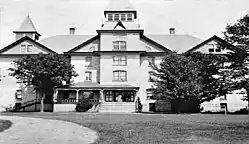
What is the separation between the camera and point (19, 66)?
37.5m

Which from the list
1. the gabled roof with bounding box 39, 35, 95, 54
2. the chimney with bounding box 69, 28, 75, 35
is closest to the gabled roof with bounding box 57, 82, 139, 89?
the gabled roof with bounding box 39, 35, 95, 54

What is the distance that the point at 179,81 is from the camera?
3173 cm

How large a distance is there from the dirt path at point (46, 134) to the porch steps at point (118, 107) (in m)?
21.7

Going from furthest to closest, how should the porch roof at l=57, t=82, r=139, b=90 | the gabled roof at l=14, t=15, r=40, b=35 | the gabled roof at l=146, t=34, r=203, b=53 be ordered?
the gabled roof at l=14, t=15, r=40, b=35 → the gabled roof at l=146, t=34, r=203, b=53 → the porch roof at l=57, t=82, r=139, b=90

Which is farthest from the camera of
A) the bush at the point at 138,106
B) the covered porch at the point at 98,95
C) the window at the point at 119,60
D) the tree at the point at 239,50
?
the window at the point at 119,60

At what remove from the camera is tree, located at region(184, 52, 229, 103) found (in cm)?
3225

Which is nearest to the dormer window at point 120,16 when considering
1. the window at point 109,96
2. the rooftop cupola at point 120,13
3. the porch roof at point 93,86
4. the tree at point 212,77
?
the rooftop cupola at point 120,13

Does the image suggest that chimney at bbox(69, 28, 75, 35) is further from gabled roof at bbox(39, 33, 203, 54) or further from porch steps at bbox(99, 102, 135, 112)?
porch steps at bbox(99, 102, 135, 112)

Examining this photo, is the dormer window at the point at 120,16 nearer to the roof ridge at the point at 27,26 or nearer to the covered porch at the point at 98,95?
the covered porch at the point at 98,95

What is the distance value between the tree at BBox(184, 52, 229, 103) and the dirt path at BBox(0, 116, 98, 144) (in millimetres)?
20008

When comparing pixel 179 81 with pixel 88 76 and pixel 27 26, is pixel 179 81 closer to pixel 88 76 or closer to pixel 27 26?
pixel 88 76

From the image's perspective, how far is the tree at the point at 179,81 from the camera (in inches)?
1240

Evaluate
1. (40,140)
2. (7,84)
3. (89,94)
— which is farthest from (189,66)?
(7,84)

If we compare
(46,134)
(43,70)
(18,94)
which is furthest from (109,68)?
(46,134)
